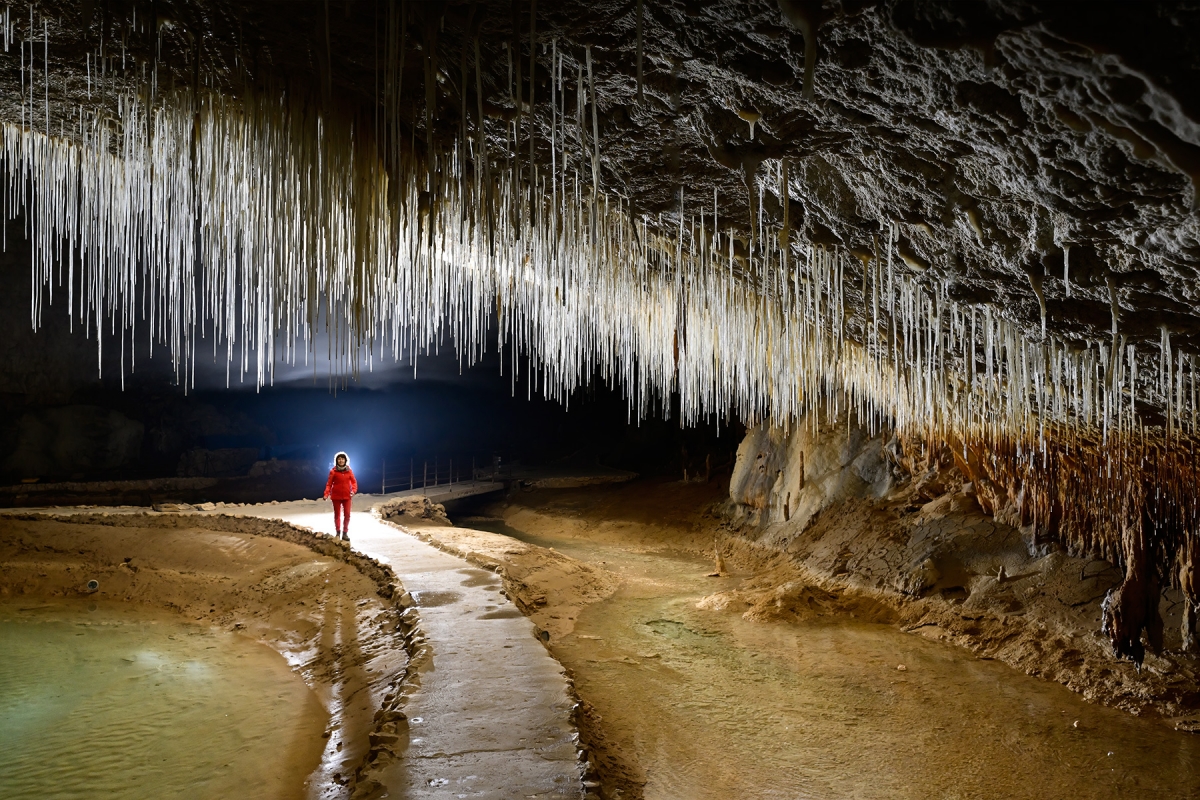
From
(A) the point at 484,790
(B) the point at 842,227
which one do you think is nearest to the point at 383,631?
(A) the point at 484,790

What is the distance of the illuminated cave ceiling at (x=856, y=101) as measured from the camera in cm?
220

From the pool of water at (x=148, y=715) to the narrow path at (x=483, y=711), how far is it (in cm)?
111

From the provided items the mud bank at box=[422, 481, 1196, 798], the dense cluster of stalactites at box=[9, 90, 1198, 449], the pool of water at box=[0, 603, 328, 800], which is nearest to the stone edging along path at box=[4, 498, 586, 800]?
the mud bank at box=[422, 481, 1196, 798]

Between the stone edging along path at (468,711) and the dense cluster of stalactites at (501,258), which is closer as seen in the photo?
the stone edging along path at (468,711)

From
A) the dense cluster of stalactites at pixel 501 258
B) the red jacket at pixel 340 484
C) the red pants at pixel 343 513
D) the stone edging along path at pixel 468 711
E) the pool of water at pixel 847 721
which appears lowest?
the pool of water at pixel 847 721

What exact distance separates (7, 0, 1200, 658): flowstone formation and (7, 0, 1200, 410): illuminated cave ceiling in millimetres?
14

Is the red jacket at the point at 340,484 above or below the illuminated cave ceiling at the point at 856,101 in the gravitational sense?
below

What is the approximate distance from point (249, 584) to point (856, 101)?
10.0 metres

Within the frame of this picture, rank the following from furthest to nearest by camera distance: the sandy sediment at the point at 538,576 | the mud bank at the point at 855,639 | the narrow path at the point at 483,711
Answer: the sandy sediment at the point at 538,576 < the mud bank at the point at 855,639 < the narrow path at the point at 483,711

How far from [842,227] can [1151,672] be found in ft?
17.7

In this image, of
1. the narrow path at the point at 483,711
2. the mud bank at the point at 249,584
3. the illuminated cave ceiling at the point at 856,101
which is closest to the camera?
the illuminated cave ceiling at the point at 856,101

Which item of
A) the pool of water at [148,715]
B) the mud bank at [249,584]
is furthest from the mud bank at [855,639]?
the pool of water at [148,715]

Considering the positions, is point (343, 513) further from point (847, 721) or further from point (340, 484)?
point (847, 721)

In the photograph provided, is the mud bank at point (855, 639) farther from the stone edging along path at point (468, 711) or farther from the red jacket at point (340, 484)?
the red jacket at point (340, 484)
